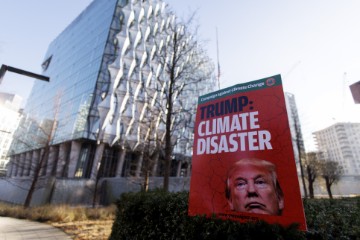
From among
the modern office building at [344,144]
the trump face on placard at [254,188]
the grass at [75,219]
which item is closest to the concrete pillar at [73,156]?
the grass at [75,219]

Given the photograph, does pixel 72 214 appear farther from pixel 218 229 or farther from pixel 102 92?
pixel 102 92

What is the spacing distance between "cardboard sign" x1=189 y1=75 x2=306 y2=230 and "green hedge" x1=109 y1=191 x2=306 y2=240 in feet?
0.47

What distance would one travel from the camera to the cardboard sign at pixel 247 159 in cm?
277

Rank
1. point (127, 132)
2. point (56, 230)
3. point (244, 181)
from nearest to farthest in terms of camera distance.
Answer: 1. point (244, 181)
2. point (56, 230)
3. point (127, 132)

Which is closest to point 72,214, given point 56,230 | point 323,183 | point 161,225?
point 56,230

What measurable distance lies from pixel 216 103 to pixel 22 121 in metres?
63.1

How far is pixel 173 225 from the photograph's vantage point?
4.49 metres

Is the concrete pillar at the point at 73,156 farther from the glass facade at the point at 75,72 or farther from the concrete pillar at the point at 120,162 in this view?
the concrete pillar at the point at 120,162

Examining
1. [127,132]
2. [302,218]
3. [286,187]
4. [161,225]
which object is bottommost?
[161,225]

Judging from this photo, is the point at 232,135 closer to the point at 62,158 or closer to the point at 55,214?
the point at 55,214

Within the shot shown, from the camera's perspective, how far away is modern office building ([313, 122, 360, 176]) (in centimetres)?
9538

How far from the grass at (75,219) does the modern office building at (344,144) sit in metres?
104

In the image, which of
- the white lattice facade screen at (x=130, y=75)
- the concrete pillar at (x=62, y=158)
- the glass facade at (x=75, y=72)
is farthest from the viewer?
the glass facade at (x=75, y=72)

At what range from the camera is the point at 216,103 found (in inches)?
151
